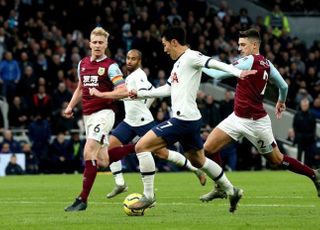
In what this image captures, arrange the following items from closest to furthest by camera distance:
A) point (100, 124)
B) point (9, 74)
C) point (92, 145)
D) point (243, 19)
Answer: point (92, 145) < point (100, 124) < point (9, 74) < point (243, 19)

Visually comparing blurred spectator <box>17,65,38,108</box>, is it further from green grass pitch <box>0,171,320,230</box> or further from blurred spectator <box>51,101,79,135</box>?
green grass pitch <box>0,171,320,230</box>

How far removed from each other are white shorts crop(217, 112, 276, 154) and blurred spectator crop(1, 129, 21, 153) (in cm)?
1429

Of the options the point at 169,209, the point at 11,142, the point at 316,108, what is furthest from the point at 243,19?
the point at 169,209

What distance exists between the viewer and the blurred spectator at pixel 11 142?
98.2 ft

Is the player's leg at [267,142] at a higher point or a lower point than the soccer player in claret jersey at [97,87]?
lower

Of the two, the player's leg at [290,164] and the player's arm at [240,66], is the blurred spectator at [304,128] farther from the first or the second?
the player's arm at [240,66]

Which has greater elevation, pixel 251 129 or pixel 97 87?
pixel 97 87

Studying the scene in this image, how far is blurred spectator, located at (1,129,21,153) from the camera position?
1178 inches

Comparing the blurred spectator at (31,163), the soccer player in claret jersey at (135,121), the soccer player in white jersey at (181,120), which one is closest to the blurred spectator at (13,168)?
the blurred spectator at (31,163)

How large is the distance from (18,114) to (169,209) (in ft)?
53.4

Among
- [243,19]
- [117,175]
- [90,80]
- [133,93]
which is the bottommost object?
[243,19]

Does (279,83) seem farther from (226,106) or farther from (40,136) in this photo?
(226,106)

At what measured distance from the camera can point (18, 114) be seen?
102ft

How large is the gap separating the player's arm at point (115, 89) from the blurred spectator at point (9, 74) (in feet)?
50.7
